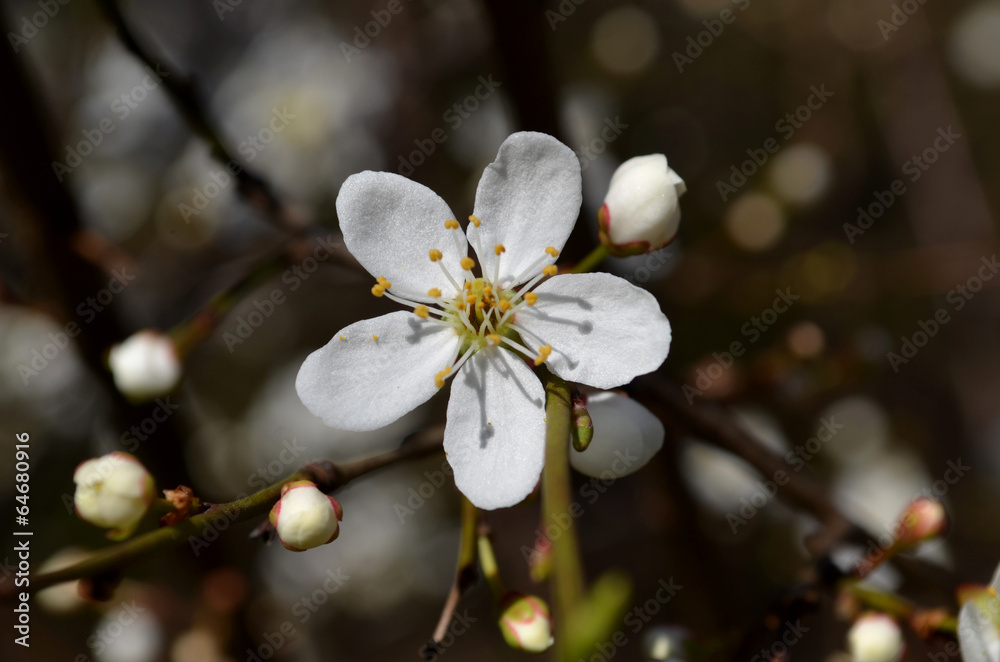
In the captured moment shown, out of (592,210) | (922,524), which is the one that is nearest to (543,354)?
(922,524)

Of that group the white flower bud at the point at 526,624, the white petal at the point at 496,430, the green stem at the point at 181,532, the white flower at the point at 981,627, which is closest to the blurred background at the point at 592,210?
the white flower at the point at 981,627

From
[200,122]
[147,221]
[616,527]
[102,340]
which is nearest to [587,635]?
[200,122]

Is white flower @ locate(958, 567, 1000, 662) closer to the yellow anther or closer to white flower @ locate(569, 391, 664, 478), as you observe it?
white flower @ locate(569, 391, 664, 478)

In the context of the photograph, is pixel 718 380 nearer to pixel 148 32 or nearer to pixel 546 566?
pixel 546 566

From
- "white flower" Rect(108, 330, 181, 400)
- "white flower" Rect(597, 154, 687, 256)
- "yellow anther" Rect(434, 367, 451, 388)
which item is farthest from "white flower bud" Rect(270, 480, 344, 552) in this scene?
"white flower" Rect(108, 330, 181, 400)

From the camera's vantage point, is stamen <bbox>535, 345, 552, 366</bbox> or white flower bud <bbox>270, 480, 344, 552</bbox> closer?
white flower bud <bbox>270, 480, 344, 552</bbox>

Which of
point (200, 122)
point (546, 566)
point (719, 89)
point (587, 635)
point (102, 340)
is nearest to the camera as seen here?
point (587, 635)

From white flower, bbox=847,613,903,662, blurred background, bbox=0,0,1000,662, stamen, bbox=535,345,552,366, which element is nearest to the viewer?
stamen, bbox=535,345,552,366

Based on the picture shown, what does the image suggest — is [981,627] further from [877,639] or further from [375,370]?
[375,370]
